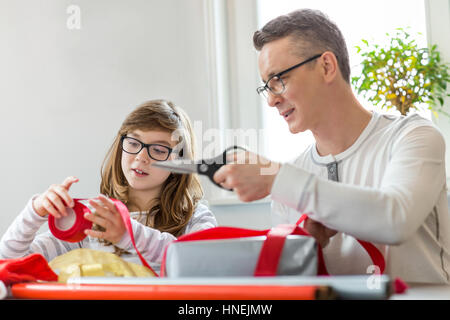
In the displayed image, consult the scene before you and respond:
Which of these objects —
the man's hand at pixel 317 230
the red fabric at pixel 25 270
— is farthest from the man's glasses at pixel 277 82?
the red fabric at pixel 25 270

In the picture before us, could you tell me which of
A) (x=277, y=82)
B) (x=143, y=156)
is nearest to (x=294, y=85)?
(x=277, y=82)

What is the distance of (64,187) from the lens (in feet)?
3.50

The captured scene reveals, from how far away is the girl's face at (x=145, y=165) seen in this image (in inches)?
55.0

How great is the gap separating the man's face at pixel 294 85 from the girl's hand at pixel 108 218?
0.48 m

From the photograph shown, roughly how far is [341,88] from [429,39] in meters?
1.02

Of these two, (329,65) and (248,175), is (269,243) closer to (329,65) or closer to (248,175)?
(248,175)

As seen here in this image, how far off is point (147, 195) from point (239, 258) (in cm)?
86

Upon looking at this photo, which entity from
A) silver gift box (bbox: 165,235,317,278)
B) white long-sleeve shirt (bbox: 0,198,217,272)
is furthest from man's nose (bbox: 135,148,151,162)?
silver gift box (bbox: 165,235,317,278)

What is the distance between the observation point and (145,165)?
140cm

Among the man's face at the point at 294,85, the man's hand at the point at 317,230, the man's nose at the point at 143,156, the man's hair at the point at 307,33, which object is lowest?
the man's hand at the point at 317,230

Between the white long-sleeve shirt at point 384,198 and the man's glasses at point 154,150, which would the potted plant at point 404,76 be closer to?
the white long-sleeve shirt at point 384,198

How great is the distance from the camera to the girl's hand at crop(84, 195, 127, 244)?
A: 101 cm

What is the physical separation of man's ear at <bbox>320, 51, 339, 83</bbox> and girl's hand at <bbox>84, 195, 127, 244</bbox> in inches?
24.8

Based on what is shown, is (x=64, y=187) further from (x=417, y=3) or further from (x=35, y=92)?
(x=417, y=3)
